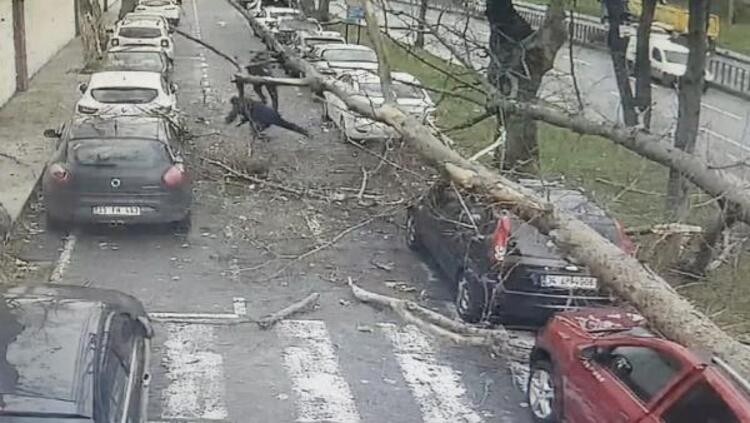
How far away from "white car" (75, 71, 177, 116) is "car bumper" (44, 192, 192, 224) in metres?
5.69

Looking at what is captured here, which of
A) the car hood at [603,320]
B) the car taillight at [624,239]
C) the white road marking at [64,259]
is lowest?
the white road marking at [64,259]

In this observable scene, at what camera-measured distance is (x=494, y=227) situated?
1199 centimetres

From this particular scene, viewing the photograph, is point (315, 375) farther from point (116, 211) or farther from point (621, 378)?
point (116, 211)

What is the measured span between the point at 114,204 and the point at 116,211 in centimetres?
9

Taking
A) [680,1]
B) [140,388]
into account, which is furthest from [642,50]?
[680,1]

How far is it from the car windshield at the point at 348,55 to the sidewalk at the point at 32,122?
5.98 metres

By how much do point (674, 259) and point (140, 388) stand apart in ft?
19.9

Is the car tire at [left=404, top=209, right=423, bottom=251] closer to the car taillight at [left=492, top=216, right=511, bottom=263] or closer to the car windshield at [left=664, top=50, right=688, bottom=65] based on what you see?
the car taillight at [left=492, top=216, right=511, bottom=263]

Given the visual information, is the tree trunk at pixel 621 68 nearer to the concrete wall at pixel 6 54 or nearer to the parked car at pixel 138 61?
the parked car at pixel 138 61

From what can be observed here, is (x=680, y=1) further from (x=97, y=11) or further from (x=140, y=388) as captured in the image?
(x=140, y=388)

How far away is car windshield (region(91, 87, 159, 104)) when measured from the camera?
2178 cm

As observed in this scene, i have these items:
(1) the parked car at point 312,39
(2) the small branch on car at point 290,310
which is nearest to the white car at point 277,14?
(1) the parked car at point 312,39

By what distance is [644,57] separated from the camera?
19344 millimetres

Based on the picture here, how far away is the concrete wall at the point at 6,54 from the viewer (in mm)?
25791
